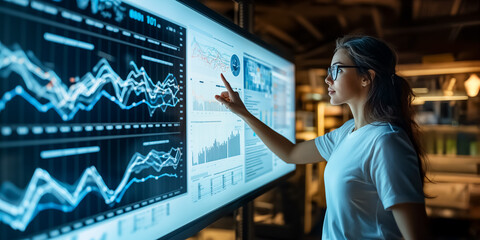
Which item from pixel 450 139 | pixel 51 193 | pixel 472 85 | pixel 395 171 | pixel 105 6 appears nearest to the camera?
pixel 51 193

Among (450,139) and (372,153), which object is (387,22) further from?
(372,153)

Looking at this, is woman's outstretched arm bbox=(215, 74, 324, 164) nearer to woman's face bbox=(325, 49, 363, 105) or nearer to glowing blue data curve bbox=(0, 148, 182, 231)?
woman's face bbox=(325, 49, 363, 105)

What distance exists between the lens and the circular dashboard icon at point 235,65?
46.7 inches

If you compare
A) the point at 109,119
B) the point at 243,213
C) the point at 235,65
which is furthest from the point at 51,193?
the point at 243,213

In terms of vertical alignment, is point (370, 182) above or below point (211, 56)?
below

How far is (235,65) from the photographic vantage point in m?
1.21

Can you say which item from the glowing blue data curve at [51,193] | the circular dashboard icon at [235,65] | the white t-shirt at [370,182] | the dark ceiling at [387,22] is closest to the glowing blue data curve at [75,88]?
the glowing blue data curve at [51,193]

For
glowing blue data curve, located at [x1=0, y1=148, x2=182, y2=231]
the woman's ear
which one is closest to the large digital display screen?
glowing blue data curve, located at [x1=0, y1=148, x2=182, y2=231]

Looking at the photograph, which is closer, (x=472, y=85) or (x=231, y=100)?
(x=231, y=100)

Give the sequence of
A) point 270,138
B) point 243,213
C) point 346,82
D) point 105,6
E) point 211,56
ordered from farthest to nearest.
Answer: point 243,213 → point 270,138 → point 346,82 → point 211,56 → point 105,6

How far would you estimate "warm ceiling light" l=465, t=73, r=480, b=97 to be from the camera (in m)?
3.37

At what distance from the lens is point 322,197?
4.29 meters

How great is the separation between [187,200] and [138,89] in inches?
13.5

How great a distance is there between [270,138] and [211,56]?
1.54ft
